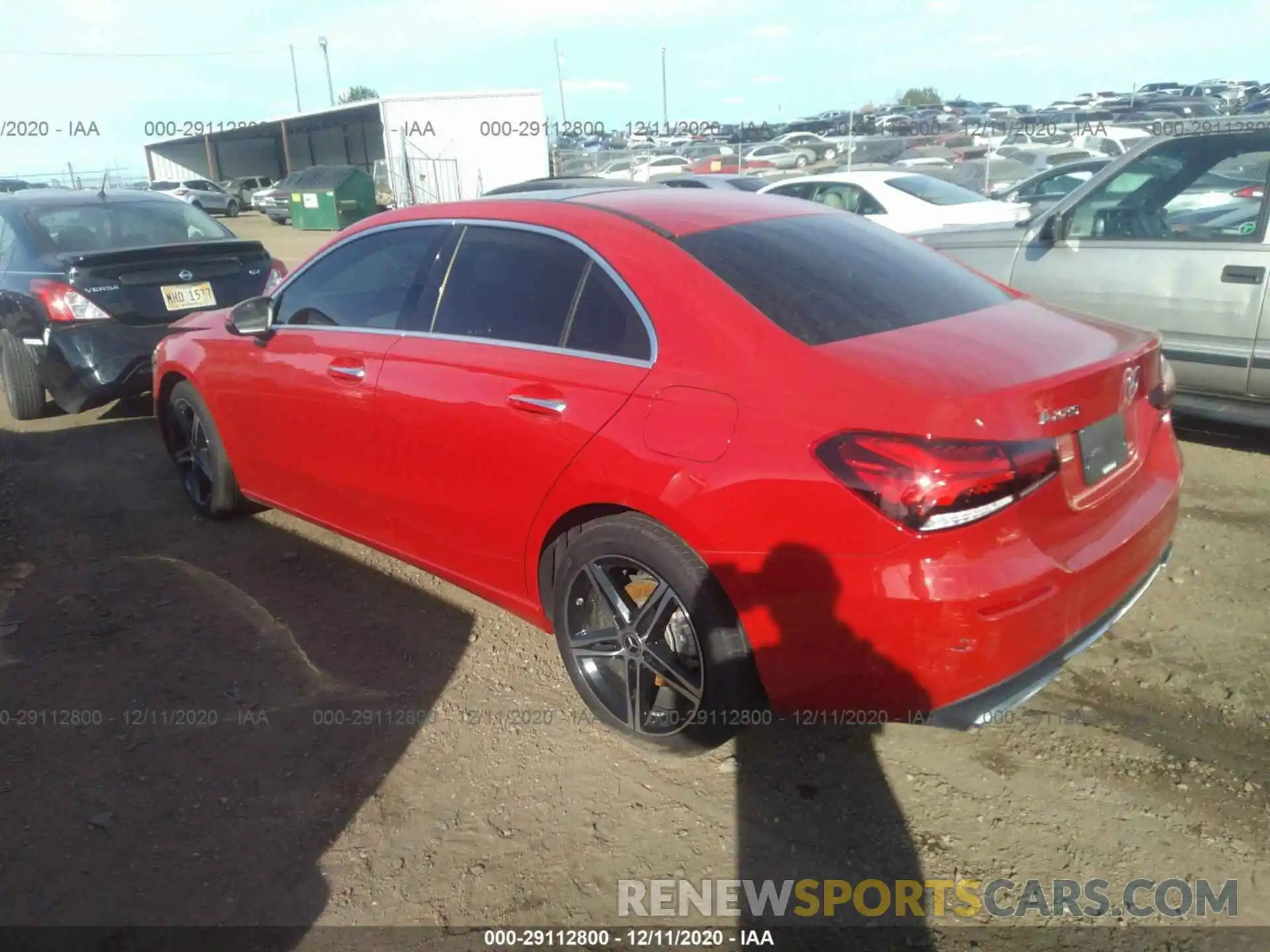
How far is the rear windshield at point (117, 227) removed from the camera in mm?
6750

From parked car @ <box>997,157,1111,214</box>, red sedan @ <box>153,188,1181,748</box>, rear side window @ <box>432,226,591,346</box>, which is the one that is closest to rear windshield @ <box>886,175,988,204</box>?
parked car @ <box>997,157,1111,214</box>

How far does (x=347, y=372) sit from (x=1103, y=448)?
2696mm

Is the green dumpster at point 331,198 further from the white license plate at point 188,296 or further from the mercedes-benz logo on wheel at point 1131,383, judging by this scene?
the mercedes-benz logo on wheel at point 1131,383

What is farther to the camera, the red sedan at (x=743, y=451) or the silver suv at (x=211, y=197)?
the silver suv at (x=211, y=197)

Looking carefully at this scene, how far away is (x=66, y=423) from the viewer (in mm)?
7281

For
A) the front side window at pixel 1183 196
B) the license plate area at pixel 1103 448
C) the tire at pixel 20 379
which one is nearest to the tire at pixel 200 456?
the tire at pixel 20 379

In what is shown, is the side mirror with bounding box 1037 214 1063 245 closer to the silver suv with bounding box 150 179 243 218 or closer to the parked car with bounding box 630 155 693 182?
the parked car with bounding box 630 155 693 182

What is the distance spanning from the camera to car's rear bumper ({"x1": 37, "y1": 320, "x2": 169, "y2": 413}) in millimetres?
6195

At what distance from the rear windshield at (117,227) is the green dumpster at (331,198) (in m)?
22.5

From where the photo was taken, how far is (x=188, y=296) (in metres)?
6.56

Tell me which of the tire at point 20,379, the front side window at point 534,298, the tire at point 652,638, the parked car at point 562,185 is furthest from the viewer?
the tire at point 20,379

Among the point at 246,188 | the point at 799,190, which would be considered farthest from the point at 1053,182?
the point at 246,188

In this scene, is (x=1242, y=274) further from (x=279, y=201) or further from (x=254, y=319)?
(x=279, y=201)

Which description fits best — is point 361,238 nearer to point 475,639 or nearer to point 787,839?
point 475,639
